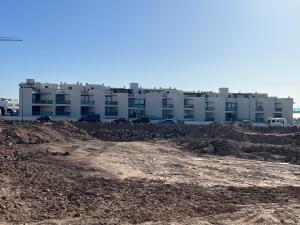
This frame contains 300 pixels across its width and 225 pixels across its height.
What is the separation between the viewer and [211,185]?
25.0 meters

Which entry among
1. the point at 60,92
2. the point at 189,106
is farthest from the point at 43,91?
the point at 189,106

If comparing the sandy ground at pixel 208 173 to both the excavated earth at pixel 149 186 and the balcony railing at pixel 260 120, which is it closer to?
the excavated earth at pixel 149 186

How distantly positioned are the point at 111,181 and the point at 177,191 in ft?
12.2

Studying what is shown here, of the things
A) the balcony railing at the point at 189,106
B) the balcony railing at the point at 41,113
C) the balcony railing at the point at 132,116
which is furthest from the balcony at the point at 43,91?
the balcony railing at the point at 189,106

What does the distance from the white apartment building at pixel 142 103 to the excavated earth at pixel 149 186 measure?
206ft

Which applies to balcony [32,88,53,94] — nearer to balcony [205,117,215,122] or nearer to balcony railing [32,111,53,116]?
balcony railing [32,111,53,116]

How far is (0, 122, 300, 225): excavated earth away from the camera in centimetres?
1653

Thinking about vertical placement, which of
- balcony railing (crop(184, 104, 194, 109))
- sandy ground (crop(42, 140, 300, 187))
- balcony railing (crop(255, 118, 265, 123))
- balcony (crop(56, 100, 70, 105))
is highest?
balcony (crop(56, 100, 70, 105))

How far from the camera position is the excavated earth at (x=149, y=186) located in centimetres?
1653

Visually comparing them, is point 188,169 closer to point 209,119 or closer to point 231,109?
point 209,119

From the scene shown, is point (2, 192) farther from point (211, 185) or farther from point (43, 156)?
point (43, 156)

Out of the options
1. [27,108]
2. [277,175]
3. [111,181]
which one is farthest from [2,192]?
[27,108]

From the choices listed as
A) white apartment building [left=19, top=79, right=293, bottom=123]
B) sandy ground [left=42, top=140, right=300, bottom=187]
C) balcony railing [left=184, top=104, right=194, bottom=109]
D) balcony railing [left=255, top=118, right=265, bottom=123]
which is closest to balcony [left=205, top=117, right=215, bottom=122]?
white apartment building [left=19, top=79, right=293, bottom=123]

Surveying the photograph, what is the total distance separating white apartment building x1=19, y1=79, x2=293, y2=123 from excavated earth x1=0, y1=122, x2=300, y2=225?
62.8 metres
